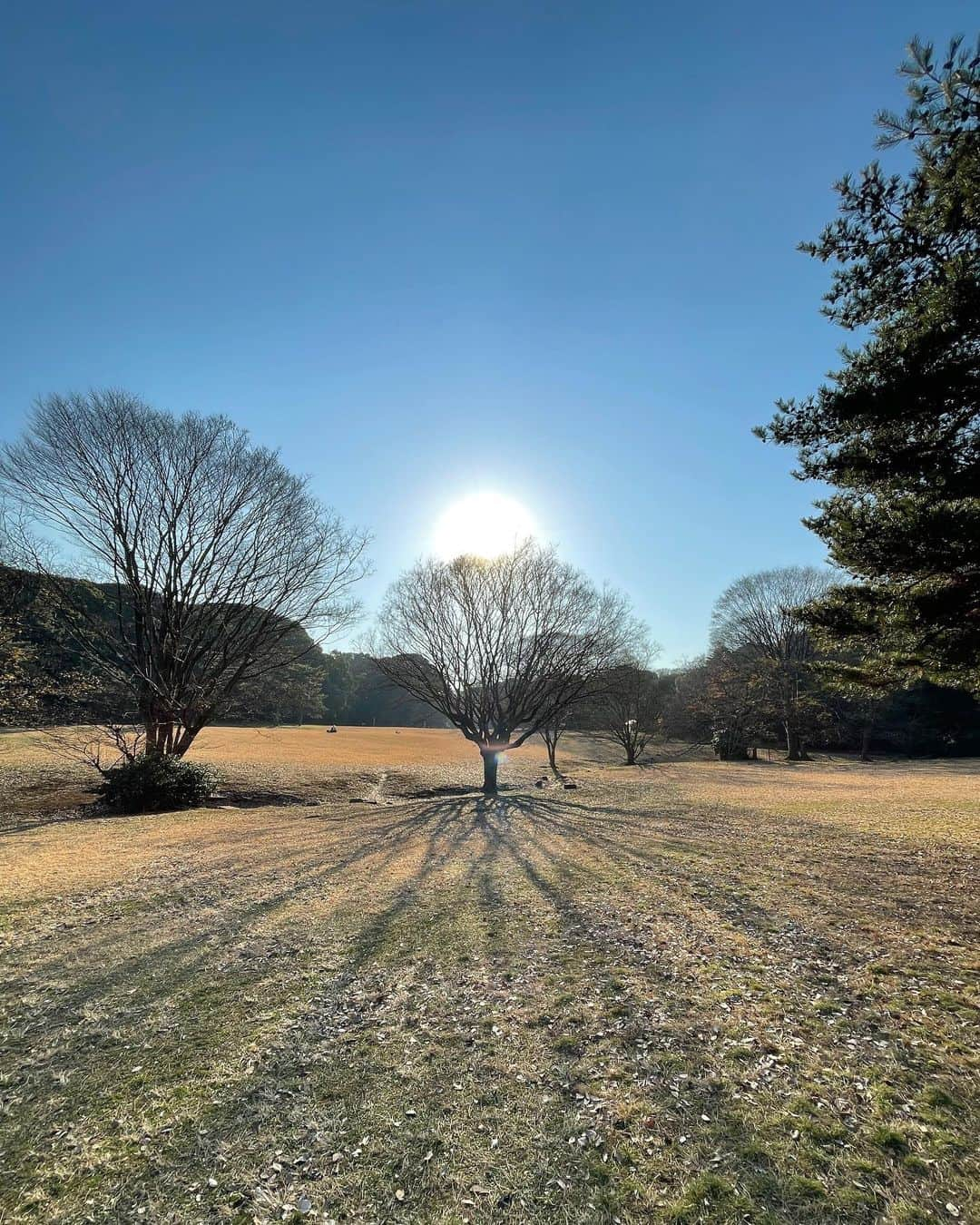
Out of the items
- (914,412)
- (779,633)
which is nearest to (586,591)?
(914,412)

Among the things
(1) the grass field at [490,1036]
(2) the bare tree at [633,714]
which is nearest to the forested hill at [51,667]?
(1) the grass field at [490,1036]

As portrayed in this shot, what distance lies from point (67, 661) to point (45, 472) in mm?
5907

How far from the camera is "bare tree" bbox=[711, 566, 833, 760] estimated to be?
118 feet

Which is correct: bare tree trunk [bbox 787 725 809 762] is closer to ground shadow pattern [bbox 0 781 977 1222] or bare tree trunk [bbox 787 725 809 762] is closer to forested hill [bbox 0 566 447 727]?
ground shadow pattern [bbox 0 781 977 1222]

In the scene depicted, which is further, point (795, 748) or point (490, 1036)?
point (795, 748)

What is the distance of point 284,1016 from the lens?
4.01 m

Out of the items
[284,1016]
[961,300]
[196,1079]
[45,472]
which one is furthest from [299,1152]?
[45,472]

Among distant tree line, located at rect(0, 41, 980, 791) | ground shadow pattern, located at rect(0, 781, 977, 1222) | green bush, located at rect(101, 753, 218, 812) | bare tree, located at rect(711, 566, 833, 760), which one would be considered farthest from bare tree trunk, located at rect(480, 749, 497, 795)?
bare tree, located at rect(711, 566, 833, 760)

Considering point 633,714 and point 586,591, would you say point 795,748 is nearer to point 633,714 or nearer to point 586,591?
point 633,714

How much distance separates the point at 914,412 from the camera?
5.89 m

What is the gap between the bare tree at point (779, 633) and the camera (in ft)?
118

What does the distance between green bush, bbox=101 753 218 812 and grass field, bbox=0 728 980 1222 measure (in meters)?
5.33

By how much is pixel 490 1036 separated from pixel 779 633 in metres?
41.8

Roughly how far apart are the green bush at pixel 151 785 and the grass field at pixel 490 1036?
5.33 meters
